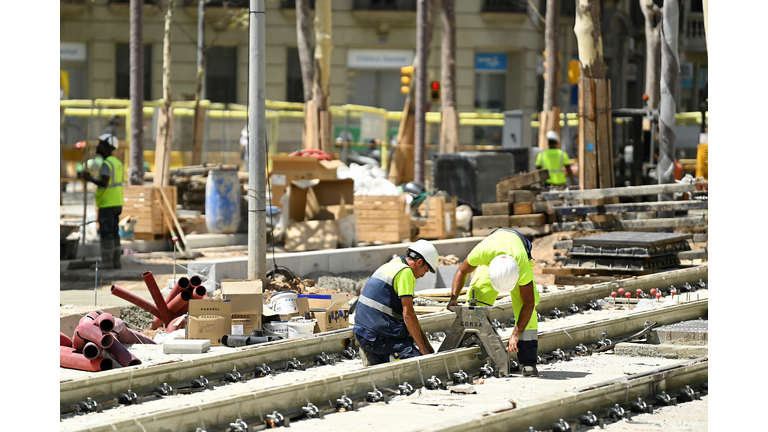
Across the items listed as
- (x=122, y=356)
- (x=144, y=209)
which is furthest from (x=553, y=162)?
(x=122, y=356)

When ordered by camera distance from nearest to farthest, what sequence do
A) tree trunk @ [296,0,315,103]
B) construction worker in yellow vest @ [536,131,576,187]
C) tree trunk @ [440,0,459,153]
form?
construction worker in yellow vest @ [536,131,576,187] < tree trunk @ [296,0,315,103] < tree trunk @ [440,0,459,153]

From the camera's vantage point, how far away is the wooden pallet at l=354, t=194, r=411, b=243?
19.4 m

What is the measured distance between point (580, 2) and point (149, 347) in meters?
12.3

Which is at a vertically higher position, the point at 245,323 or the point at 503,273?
the point at 503,273

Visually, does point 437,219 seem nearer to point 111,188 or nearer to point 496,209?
point 496,209

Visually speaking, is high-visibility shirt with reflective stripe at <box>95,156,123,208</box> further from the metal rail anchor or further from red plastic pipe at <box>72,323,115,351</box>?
the metal rail anchor

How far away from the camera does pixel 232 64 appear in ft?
147

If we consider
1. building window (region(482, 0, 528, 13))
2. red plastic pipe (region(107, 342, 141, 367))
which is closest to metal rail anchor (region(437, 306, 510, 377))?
red plastic pipe (region(107, 342, 141, 367))

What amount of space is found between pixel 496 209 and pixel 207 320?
1018 centimetres

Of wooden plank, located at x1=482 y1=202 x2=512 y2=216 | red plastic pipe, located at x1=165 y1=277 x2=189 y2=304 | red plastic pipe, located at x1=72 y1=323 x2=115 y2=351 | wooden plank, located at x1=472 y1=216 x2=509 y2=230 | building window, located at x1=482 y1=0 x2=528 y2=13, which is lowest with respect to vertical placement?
red plastic pipe, located at x1=72 y1=323 x2=115 y2=351

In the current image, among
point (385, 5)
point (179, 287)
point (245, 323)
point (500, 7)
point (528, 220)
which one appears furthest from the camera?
point (385, 5)

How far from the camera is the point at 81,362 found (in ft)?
31.7

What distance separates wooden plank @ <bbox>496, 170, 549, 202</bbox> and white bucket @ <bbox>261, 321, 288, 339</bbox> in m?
9.43

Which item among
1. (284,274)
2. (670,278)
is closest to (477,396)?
(284,274)
